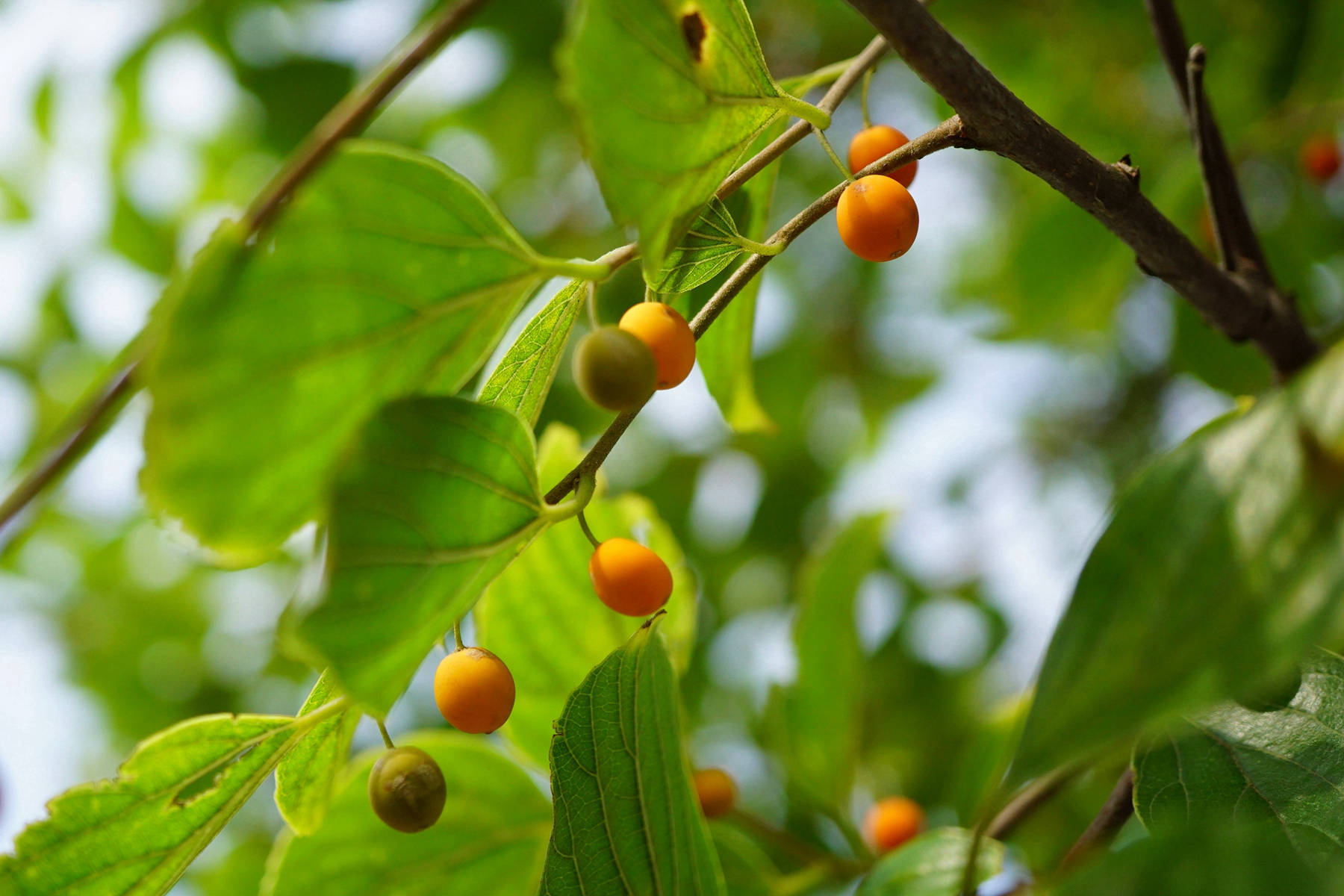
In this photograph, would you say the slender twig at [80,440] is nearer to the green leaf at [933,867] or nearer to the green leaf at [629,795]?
the green leaf at [629,795]

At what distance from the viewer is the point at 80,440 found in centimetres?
57

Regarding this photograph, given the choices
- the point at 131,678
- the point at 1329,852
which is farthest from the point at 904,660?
the point at 131,678

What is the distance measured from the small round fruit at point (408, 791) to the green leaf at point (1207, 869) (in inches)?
17.5

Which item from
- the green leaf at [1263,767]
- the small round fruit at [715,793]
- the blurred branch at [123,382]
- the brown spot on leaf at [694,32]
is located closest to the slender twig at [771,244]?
the brown spot on leaf at [694,32]

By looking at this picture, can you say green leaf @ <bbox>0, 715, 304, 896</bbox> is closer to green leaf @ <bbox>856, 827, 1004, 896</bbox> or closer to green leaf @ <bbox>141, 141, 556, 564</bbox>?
green leaf @ <bbox>141, 141, 556, 564</bbox>

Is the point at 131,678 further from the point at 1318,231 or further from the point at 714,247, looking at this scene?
the point at 1318,231

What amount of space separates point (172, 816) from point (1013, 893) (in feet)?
2.40

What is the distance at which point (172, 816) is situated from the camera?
28.2 inches

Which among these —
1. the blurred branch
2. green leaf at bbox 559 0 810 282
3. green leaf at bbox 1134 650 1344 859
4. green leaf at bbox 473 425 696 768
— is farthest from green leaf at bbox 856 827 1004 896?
the blurred branch

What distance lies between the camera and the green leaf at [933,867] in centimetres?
84

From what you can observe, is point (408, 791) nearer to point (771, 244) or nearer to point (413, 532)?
point (413, 532)

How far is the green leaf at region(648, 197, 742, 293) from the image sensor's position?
2.14 ft

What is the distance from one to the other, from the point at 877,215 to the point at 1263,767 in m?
0.47

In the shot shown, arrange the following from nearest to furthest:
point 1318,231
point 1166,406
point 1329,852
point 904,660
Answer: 1. point 1329,852
2. point 1318,231
3. point 904,660
4. point 1166,406
